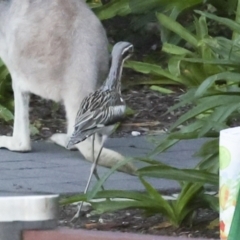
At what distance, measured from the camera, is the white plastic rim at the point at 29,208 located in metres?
2.82

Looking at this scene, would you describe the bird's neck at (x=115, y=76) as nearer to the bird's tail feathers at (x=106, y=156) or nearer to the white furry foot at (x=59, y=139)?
the bird's tail feathers at (x=106, y=156)

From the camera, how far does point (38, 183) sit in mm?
4781

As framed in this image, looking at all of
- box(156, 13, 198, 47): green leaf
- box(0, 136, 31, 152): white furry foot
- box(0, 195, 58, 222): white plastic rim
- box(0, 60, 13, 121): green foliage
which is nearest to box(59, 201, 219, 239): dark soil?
box(0, 195, 58, 222): white plastic rim

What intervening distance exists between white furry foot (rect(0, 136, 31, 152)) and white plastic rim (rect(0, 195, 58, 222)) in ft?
8.45

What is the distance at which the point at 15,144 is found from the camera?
5504mm

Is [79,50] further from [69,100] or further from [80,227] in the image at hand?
[80,227]

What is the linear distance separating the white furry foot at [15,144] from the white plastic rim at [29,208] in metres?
2.57

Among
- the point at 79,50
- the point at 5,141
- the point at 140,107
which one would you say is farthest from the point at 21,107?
the point at 140,107

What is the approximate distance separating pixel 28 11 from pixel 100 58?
59 cm

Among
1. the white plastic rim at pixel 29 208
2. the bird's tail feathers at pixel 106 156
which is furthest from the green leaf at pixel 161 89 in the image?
the white plastic rim at pixel 29 208

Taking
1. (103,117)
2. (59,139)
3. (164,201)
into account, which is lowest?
(59,139)

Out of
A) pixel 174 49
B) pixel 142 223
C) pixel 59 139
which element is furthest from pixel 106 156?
pixel 174 49

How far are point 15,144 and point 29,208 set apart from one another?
8.81 ft

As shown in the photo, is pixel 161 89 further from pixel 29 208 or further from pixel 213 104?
pixel 29 208
